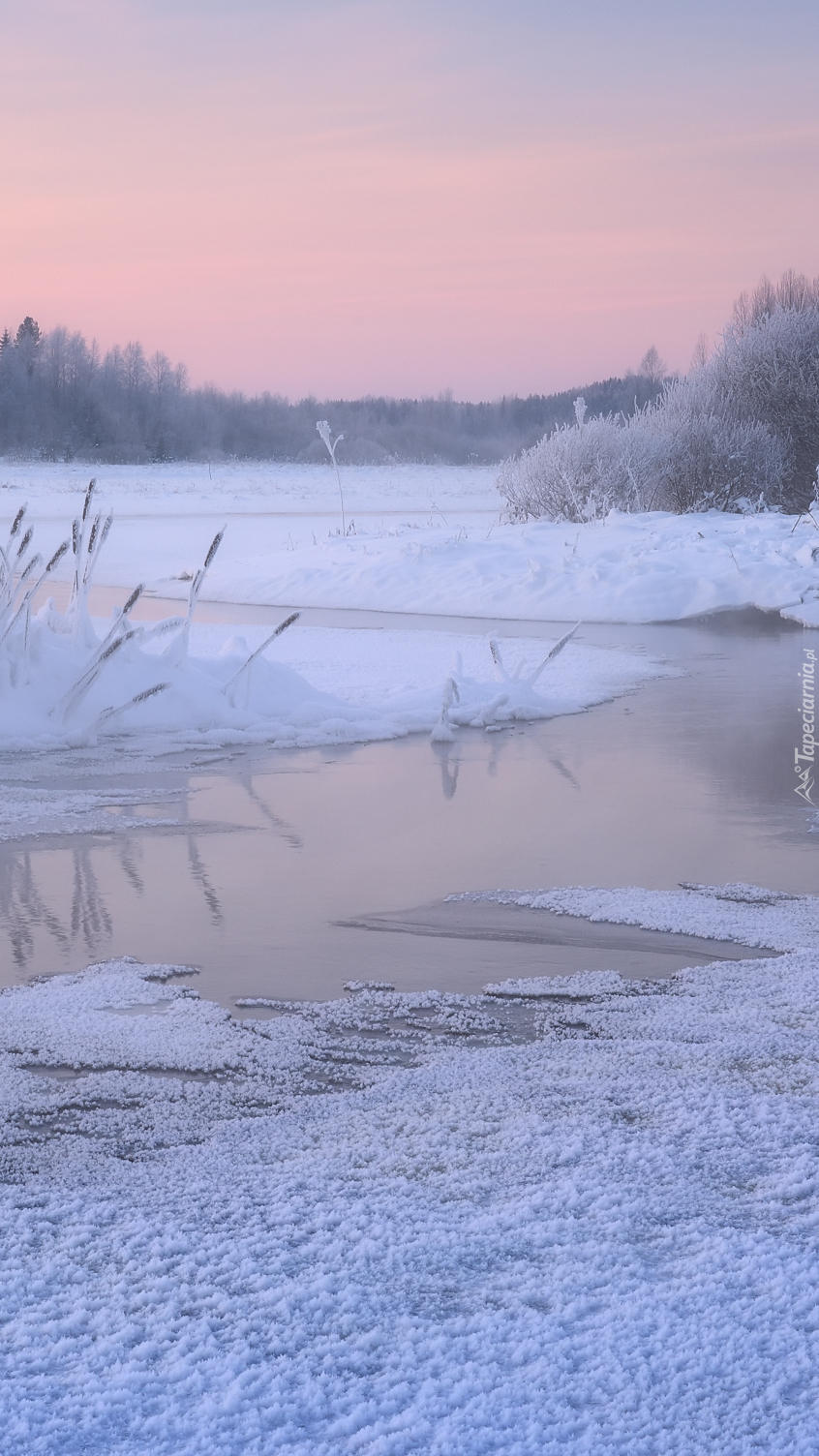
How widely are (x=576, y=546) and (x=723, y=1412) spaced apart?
14.2 meters

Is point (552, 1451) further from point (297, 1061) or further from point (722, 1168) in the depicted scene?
point (297, 1061)

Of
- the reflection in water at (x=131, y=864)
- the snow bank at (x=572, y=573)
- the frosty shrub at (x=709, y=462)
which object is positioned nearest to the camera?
the reflection in water at (x=131, y=864)

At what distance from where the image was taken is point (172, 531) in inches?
978

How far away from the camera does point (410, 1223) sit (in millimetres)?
1990

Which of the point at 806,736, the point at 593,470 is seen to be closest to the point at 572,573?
the point at 593,470

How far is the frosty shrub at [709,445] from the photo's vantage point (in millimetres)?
20062

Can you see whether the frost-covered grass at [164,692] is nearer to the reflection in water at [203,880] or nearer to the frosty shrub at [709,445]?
the reflection in water at [203,880]

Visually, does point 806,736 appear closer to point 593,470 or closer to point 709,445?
point 593,470

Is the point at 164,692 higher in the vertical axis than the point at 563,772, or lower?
higher

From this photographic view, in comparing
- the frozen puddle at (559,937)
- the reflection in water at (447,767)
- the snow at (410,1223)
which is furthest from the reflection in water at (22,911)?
the reflection in water at (447,767)

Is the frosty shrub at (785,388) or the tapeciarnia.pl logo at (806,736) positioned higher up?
the frosty shrub at (785,388)

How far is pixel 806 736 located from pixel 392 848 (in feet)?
10.3

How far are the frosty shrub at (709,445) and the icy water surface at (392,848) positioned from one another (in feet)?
43.9

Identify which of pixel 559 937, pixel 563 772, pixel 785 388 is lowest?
pixel 559 937
